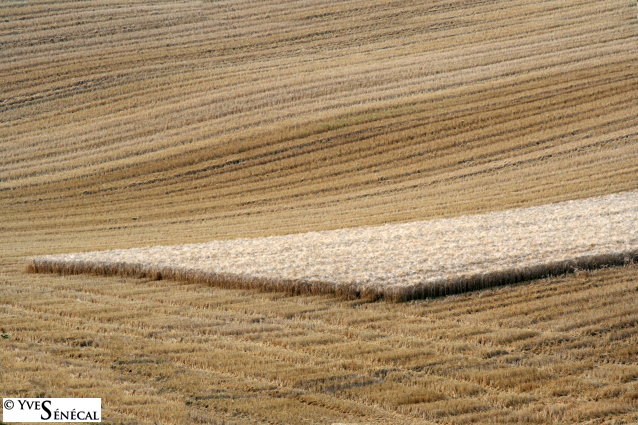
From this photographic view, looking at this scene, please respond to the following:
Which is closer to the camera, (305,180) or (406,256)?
(406,256)

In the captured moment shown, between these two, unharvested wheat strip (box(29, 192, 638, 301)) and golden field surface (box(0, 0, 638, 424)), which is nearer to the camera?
golden field surface (box(0, 0, 638, 424))

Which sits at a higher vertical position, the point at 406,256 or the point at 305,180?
the point at 305,180

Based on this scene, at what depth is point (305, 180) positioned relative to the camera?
104 ft

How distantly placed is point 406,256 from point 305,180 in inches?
568

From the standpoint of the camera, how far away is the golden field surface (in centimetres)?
1129

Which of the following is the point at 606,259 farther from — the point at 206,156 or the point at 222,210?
the point at 206,156

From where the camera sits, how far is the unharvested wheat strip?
52.3ft

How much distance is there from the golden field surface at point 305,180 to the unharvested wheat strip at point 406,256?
46 centimetres

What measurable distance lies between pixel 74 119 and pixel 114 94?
3175 millimetres

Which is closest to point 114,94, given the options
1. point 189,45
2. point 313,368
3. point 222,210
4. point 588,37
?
point 189,45

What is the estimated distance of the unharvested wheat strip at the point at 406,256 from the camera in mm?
15930

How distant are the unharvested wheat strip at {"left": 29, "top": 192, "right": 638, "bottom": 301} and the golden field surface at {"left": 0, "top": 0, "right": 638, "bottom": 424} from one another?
46cm

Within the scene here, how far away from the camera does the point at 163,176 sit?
33.2m

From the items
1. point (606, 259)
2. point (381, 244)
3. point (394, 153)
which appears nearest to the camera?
point (606, 259)
